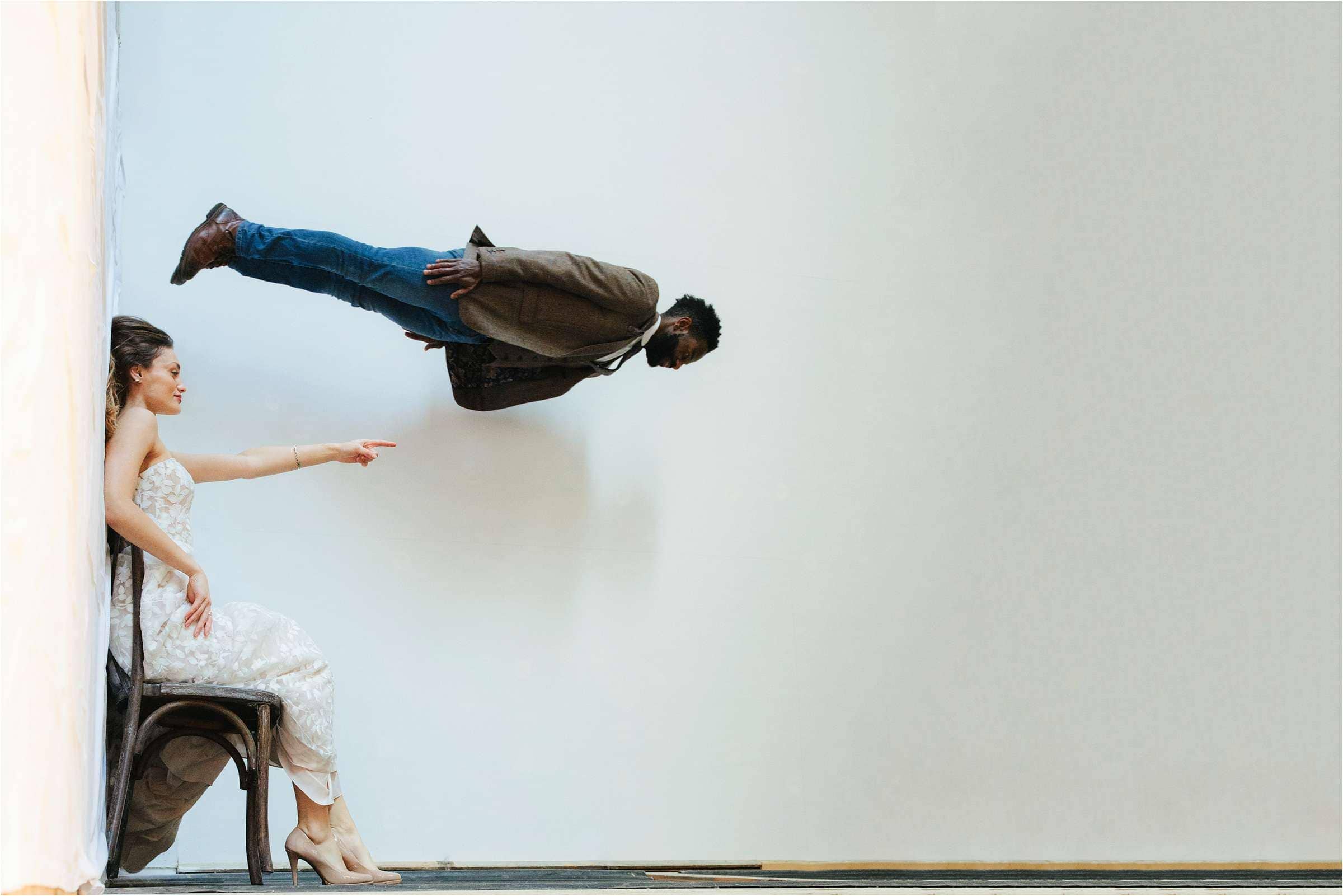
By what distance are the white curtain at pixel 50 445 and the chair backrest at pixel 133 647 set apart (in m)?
0.30

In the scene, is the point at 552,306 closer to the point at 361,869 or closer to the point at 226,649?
the point at 226,649

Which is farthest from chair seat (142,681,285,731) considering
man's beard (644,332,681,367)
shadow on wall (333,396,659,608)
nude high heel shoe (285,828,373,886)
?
man's beard (644,332,681,367)

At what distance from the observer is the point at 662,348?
3.43 meters

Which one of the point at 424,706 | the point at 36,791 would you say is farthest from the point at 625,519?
the point at 36,791

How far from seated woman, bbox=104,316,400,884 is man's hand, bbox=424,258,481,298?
0.78 meters

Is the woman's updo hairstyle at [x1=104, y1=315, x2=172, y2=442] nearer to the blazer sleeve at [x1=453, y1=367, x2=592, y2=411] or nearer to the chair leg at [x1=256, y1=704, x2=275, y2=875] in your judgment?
the chair leg at [x1=256, y1=704, x2=275, y2=875]

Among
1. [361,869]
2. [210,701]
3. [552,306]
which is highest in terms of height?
[552,306]

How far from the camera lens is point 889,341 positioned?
13.5ft

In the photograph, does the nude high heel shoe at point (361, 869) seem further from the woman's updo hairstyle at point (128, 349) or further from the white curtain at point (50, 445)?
the woman's updo hairstyle at point (128, 349)

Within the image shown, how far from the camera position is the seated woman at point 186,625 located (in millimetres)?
2236

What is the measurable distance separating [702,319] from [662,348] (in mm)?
139

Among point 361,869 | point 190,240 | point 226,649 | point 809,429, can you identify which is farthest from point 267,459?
point 809,429

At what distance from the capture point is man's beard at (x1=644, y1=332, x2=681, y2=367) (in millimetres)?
3418

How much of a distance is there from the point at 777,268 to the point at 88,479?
8.67 ft
